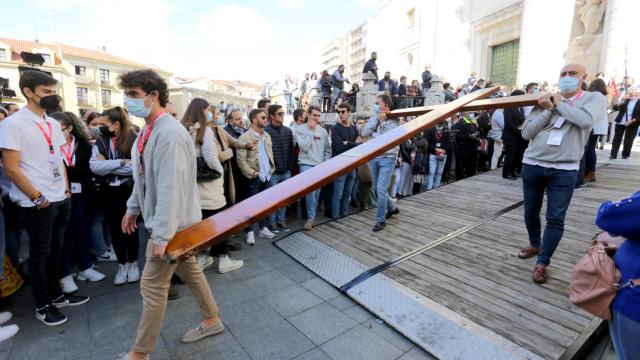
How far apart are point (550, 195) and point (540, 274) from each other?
780 mm

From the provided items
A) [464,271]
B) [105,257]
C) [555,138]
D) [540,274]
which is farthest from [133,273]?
[555,138]

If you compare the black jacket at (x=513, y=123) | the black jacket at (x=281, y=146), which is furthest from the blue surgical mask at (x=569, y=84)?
the black jacket at (x=513, y=123)

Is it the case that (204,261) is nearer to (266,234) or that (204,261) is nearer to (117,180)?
(266,234)

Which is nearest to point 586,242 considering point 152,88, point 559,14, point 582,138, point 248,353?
point 582,138

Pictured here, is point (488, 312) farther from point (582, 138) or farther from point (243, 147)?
point (243, 147)

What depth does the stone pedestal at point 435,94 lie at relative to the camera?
14625 mm

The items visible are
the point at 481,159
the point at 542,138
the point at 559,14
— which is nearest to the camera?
the point at 542,138

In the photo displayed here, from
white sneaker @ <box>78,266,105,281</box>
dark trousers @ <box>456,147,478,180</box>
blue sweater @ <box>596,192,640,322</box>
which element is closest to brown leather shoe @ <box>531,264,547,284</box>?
blue sweater @ <box>596,192,640,322</box>

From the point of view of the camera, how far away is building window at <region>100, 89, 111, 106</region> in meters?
45.0

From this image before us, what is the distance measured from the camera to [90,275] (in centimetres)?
375

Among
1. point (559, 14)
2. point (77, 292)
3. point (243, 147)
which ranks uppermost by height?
point (559, 14)

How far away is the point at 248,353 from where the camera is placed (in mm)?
A: 2564

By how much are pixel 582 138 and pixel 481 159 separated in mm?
6336

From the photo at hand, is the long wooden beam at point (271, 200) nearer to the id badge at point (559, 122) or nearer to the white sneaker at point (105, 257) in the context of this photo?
the id badge at point (559, 122)
